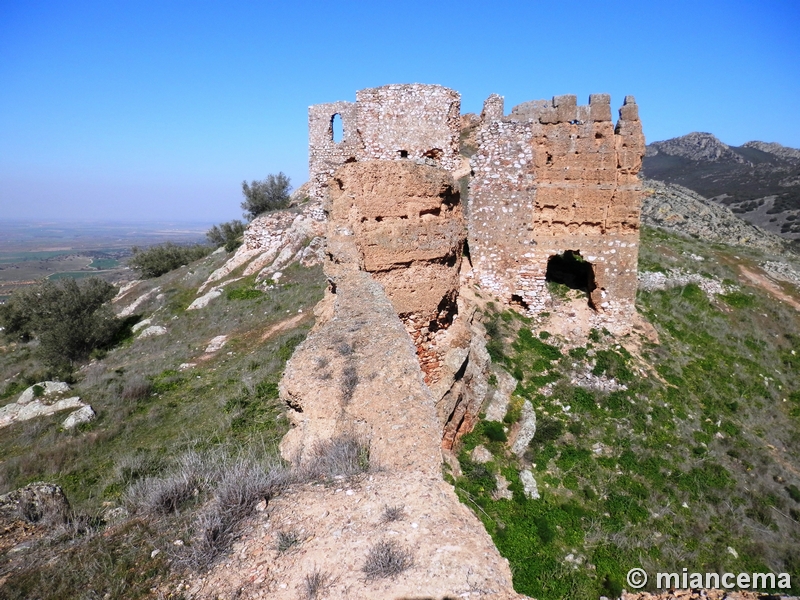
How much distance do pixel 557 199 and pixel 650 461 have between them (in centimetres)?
649

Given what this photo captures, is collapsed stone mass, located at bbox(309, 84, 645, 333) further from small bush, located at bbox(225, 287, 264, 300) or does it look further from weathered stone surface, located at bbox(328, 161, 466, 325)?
small bush, located at bbox(225, 287, 264, 300)

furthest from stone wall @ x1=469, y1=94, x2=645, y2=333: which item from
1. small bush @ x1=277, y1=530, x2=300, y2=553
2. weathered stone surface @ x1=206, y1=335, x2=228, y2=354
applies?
small bush @ x1=277, y1=530, x2=300, y2=553

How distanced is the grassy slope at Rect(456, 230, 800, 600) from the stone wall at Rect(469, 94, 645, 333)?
4.19ft

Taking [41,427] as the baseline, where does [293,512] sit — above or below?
above

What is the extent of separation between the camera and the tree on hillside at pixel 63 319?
17781 millimetres

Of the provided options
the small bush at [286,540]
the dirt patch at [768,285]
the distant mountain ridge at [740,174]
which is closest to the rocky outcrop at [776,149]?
the distant mountain ridge at [740,174]

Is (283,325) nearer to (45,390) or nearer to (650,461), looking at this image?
(45,390)

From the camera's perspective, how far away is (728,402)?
34.7ft

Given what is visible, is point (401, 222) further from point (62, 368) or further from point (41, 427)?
point (62, 368)

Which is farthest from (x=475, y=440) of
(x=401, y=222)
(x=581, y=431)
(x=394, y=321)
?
(x=401, y=222)

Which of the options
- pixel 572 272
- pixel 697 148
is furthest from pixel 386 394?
pixel 697 148

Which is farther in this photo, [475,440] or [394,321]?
[475,440]

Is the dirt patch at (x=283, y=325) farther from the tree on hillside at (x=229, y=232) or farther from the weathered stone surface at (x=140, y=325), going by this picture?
the tree on hillside at (x=229, y=232)

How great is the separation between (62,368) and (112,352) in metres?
2.28
